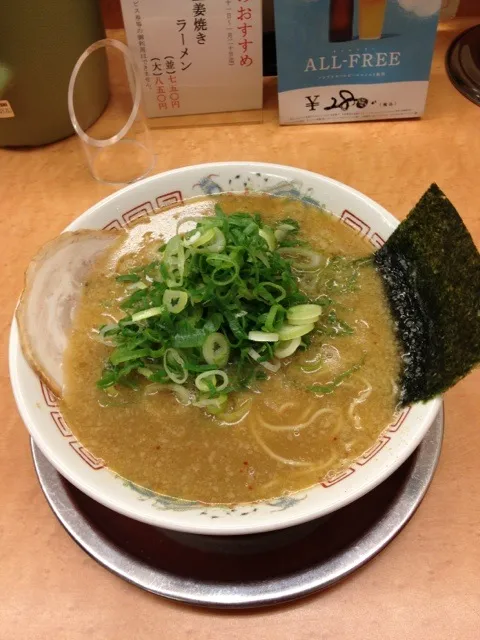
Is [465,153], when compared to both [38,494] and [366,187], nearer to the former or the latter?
[366,187]

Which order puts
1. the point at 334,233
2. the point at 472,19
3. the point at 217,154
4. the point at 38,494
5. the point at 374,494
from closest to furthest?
the point at 374,494 → the point at 38,494 → the point at 334,233 → the point at 217,154 → the point at 472,19

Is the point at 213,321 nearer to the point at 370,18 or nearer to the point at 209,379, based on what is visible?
the point at 209,379

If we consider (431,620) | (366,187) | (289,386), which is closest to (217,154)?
(366,187)

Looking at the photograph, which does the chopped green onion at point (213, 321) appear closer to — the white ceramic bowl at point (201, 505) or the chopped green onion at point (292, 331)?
the chopped green onion at point (292, 331)

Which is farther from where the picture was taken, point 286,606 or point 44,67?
point 44,67

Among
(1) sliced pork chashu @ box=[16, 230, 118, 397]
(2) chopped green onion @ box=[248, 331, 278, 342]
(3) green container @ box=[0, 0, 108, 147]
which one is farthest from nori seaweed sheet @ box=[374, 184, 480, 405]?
(3) green container @ box=[0, 0, 108, 147]

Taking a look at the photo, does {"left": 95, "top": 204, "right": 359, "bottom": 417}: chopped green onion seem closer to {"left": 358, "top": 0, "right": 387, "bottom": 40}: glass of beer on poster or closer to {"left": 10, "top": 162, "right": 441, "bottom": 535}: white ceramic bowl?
{"left": 10, "top": 162, "right": 441, "bottom": 535}: white ceramic bowl

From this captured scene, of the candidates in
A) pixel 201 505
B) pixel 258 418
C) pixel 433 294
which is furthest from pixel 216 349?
pixel 433 294

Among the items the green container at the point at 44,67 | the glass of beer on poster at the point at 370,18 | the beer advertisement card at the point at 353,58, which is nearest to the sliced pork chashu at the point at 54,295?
the green container at the point at 44,67
